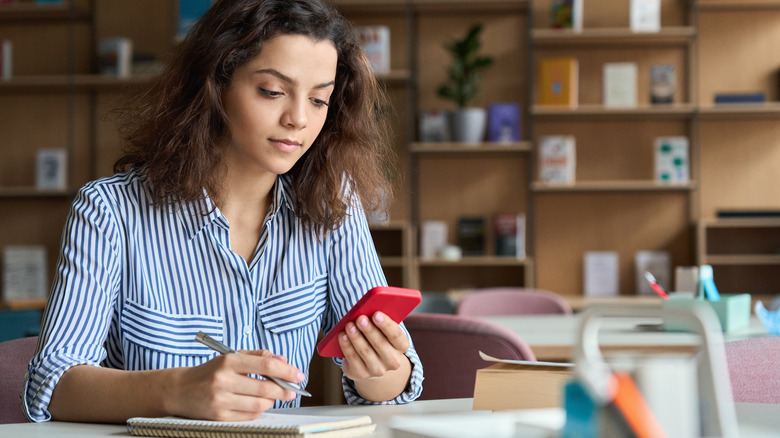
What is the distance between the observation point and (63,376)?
1146 mm

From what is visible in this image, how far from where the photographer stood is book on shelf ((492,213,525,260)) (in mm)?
4754

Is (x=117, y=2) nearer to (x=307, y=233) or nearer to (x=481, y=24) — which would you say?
(x=481, y=24)

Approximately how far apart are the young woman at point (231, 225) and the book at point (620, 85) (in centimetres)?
339

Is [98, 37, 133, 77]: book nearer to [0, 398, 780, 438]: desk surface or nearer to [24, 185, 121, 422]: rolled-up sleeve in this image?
[24, 185, 121, 422]: rolled-up sleeve

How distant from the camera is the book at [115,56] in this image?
4.90 metres

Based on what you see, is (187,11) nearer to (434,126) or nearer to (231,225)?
(434,126)

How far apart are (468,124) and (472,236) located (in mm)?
685

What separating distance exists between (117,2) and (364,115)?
158 inches

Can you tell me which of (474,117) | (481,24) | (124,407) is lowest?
(124,407)

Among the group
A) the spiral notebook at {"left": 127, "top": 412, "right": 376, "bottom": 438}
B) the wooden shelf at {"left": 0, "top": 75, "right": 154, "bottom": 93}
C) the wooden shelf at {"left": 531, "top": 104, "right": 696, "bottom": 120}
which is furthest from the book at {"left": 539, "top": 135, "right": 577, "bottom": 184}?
the spiral notebook at {"left": 127, "top": 412, "right": 376, "bottom": 438}

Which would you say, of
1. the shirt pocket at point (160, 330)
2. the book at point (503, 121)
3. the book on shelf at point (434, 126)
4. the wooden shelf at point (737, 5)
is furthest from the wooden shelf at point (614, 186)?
the shirt pocket at point (160, 330)

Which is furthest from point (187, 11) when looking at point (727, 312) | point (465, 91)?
point (727, 312)

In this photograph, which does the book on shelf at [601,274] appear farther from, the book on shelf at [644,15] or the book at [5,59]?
the book at [5,59]

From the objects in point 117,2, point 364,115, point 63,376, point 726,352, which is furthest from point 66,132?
point 726,352
